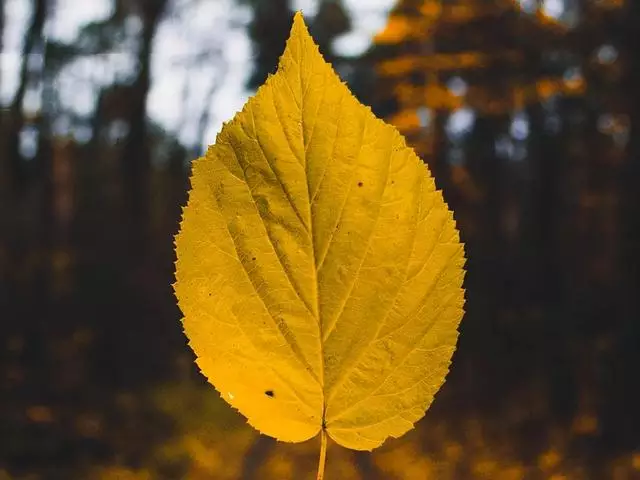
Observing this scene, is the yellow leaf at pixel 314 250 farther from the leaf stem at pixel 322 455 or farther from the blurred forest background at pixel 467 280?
the blurred forest background at pixel 467 280

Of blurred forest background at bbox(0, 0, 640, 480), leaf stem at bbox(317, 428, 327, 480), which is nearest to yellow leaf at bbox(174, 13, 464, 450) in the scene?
leaf stem at bbox(317, 428, 327, 480)

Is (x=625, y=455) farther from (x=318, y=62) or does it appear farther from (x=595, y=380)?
(x=318, y=62)

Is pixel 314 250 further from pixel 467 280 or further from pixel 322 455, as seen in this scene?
pixel 467 280

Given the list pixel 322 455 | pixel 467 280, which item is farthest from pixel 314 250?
pixel 467 280

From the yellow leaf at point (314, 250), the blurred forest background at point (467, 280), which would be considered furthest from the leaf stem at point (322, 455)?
the blurred forest background at point (467, 280)

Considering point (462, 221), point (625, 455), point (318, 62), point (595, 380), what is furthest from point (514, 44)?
point (318, 62)
